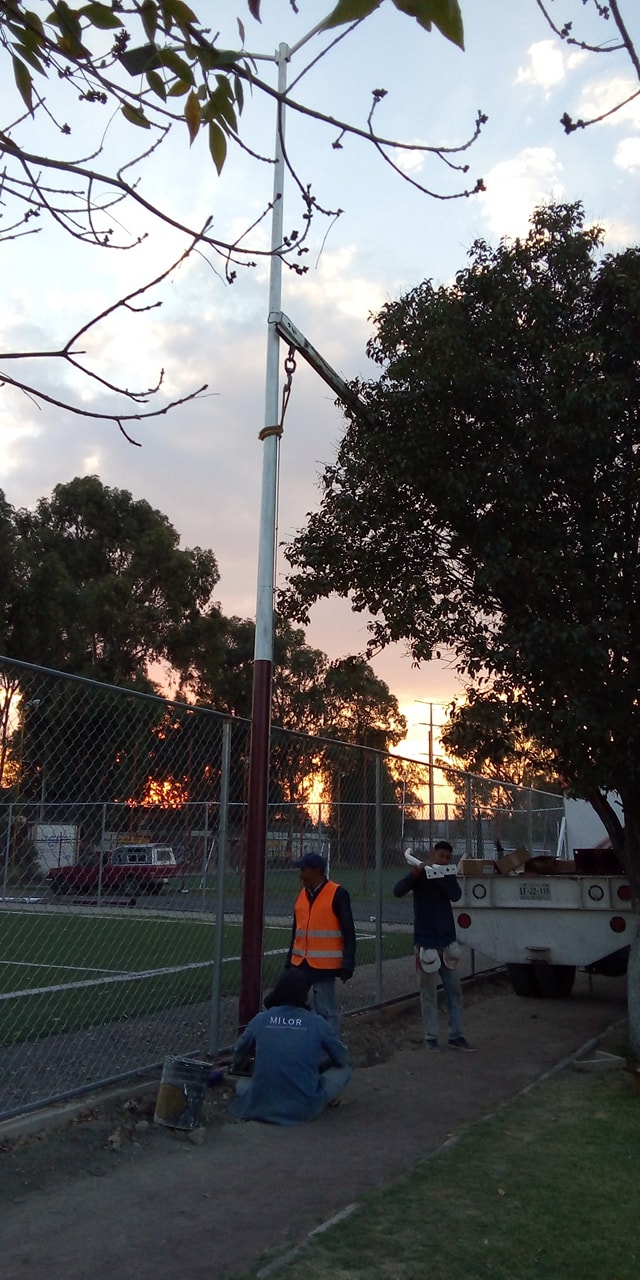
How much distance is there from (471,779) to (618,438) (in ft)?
21.7

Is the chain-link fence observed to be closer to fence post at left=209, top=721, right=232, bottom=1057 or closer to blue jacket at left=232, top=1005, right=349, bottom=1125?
fence post at left=209, top=721, right=232, bottom=1057

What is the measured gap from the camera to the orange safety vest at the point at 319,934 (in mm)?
7902

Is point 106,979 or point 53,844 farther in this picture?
point 106,979

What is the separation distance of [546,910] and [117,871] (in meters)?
Answer: 4.65

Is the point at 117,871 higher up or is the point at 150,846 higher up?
the point at 150,846

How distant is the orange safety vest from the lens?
25.9ft

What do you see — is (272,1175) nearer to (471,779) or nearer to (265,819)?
(265,819)

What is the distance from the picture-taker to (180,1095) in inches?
253

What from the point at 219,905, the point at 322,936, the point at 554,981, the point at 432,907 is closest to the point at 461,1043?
the point at 432,907

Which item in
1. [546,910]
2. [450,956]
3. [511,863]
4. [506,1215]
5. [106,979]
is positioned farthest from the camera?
[511,863]

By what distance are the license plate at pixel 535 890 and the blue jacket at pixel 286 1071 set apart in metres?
4.62

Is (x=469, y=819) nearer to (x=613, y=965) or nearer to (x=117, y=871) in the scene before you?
(x=613, y=965)

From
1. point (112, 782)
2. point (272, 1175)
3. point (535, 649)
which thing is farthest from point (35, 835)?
point (535, 649)

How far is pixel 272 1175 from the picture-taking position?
5695mm
